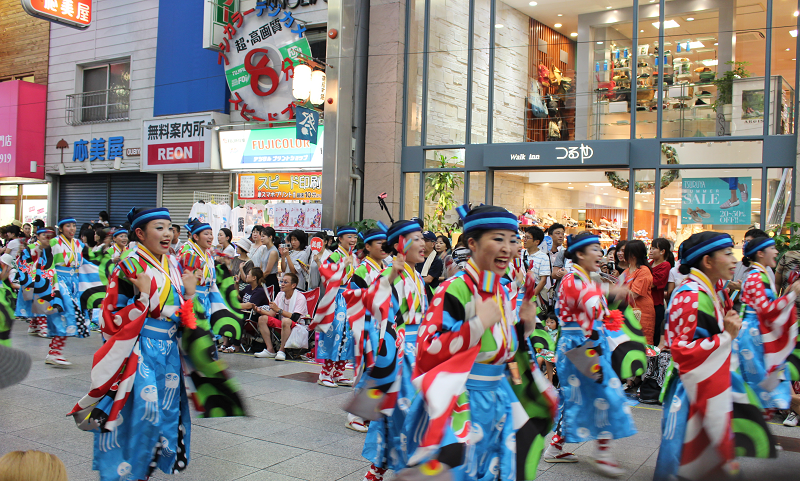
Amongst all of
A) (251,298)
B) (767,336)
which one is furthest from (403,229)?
(251,298)

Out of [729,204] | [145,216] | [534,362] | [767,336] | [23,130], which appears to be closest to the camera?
[534,362]

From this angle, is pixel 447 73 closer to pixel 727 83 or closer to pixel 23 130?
pixel 727 83

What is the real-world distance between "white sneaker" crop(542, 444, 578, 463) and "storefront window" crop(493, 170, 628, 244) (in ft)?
23.7

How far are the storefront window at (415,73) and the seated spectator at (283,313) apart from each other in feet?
16.5

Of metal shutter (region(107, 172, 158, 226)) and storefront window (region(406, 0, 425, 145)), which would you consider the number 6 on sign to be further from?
metal shutter (region(107, 172, 158, 226))

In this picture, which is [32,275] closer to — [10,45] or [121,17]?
[121,17]

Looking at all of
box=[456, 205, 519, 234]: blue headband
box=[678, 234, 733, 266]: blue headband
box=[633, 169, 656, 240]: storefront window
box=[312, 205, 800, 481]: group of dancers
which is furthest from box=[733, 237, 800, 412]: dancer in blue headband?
box=[633, 169, 656, 240]: storefront window

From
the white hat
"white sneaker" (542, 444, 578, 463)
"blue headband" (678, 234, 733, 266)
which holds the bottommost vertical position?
"white sneaker" (542, 444, 578, 463)

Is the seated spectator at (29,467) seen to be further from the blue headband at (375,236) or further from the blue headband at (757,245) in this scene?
the blue headband at (757,245)

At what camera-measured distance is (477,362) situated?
295cm

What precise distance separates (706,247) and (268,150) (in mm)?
11857

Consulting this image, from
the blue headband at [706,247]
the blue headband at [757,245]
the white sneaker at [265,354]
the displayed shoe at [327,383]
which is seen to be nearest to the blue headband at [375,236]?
the displayed shoe at [327,383]

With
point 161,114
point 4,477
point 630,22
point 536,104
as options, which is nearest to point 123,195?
point 161,114

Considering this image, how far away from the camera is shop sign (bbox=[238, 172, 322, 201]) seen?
14000 mm
